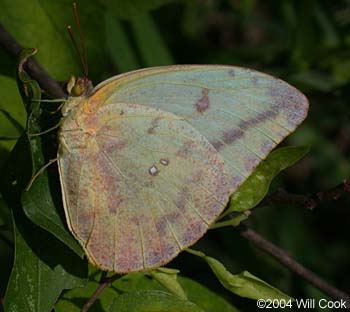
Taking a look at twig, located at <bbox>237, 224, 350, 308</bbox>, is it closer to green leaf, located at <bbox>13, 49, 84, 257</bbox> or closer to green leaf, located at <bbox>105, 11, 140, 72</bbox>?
green leaf, located at <bbox>13, 49, 84, 257</bbox>

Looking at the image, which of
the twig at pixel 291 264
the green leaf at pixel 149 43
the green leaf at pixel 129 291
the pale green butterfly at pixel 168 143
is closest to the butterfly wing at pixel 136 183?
the pale green butterfly at pixel 168 143

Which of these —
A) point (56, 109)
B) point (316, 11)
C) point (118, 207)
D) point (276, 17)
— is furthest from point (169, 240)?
point (276, 17)

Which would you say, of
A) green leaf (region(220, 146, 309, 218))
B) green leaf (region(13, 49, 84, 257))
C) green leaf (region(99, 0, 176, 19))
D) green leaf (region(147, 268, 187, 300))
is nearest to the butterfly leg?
green leaf (region(13, 49, 84, 257))

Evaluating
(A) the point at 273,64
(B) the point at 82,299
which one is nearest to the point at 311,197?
(B) the point at 82,299

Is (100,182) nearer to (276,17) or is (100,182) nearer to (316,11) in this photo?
(316,11)

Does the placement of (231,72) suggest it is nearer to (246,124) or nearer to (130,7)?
(246,124)

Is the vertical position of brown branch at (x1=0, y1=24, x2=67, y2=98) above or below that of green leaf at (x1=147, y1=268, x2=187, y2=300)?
above
